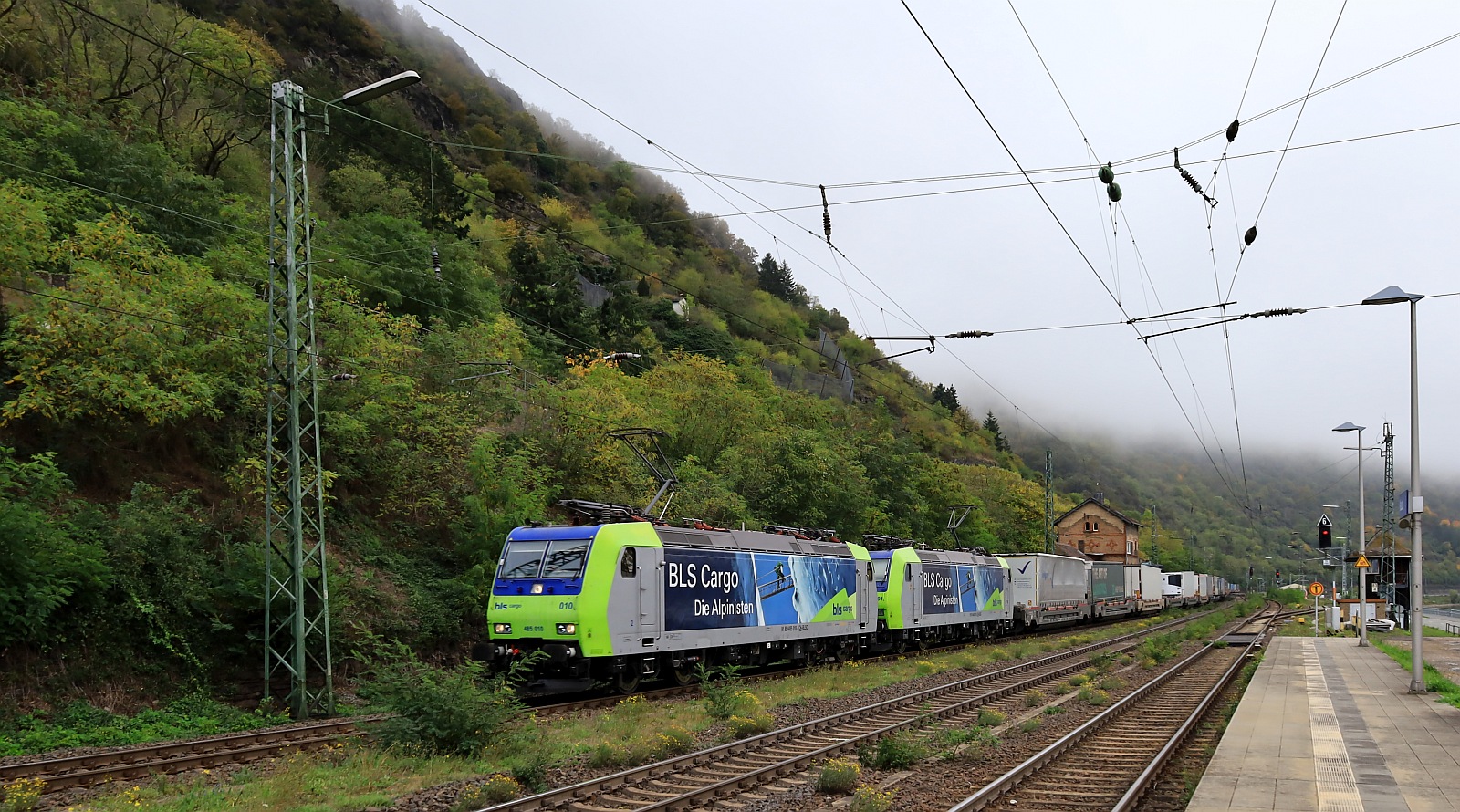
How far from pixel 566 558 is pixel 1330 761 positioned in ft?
39.9

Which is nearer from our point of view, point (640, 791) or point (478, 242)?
point (640, 791)

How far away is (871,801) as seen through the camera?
1049cm

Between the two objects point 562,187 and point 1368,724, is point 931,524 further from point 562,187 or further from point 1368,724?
point 562,187

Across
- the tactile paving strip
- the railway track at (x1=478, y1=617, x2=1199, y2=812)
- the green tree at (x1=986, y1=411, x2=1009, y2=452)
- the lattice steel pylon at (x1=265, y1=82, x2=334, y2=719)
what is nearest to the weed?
the railway track at (x1=478, y1=617, x2=1199, y2=812)

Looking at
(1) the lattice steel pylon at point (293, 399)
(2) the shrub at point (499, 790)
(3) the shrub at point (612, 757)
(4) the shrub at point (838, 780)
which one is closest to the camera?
(2) the shrub at point (499, 790)

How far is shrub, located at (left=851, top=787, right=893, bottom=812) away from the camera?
10250mm

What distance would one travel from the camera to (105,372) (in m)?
17.7

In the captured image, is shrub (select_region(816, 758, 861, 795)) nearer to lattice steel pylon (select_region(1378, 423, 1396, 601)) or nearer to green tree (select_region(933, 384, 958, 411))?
lattice steel pylon (select_region(1378, 423, 1396, 601))

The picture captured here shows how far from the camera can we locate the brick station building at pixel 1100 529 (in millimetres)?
114750

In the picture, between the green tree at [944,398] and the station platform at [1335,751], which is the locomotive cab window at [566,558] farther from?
the green tree at [944,398]

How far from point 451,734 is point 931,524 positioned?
53067 mm

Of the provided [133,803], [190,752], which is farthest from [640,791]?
[190,752]

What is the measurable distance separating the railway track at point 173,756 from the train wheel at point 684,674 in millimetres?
7475

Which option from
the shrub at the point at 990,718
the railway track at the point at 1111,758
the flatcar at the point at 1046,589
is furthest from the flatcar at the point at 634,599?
the flatcar at the point at 1046,589
